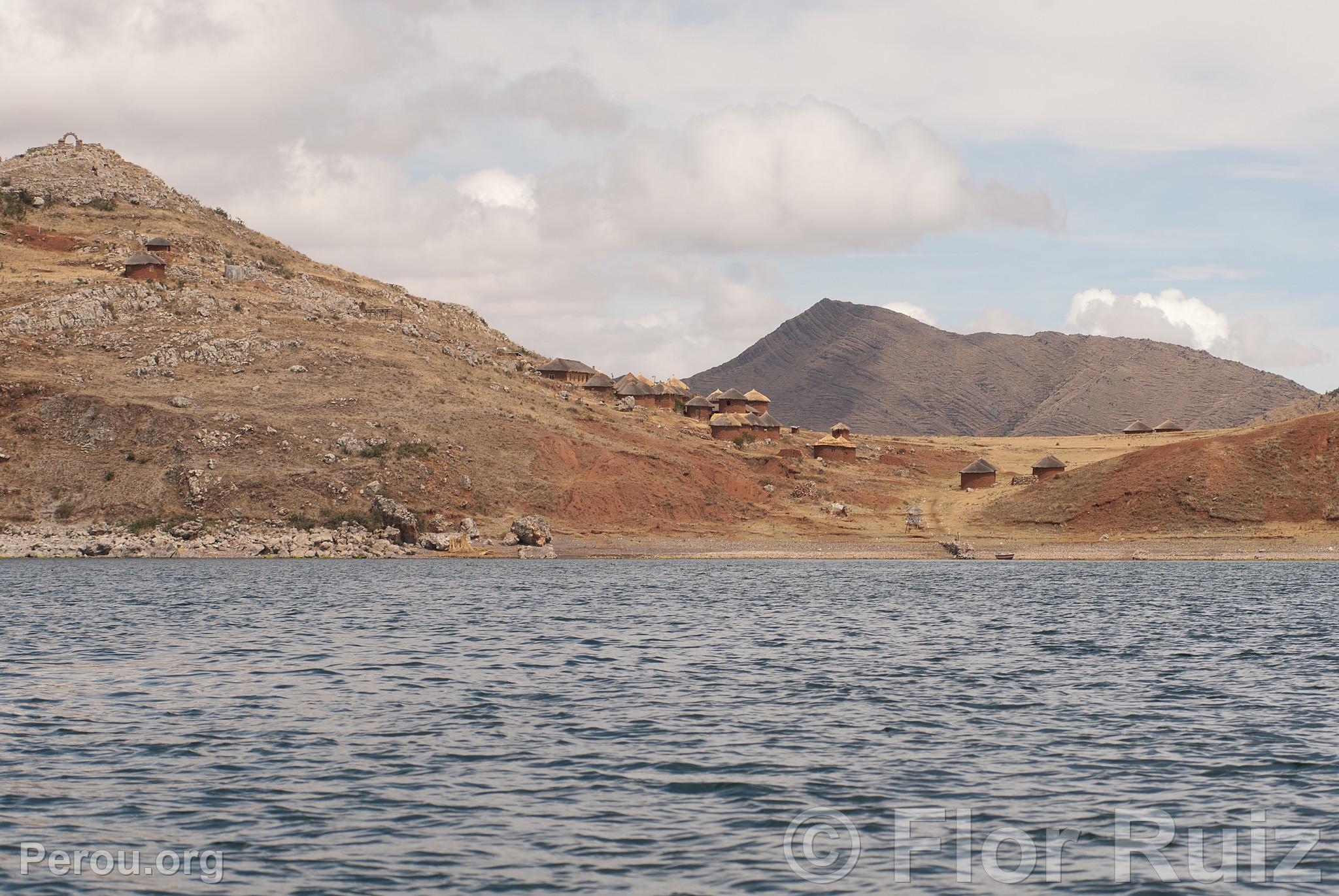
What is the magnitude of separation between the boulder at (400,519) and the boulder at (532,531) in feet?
26.4

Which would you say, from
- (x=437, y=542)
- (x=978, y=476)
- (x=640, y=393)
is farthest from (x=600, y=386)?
(x=437, y=542)

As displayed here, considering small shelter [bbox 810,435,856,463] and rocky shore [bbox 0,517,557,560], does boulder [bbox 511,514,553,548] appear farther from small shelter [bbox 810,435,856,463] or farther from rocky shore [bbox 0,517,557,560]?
small shelter [bbox 810,435,856,463]

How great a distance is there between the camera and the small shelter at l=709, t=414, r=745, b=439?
14950cm

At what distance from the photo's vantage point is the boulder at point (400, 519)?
9738cm

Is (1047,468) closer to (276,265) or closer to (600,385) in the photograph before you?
(600,385)

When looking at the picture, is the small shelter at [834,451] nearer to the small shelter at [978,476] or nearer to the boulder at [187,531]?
the small shelter at [978,476]

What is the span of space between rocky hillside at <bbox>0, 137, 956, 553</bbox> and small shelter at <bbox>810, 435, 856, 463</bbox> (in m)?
6.91

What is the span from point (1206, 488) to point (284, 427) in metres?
80.4

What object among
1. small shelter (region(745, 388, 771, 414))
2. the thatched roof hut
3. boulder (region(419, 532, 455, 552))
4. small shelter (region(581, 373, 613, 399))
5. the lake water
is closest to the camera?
the lake water

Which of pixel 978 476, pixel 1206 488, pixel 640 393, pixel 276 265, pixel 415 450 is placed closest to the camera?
pixel 1206 488

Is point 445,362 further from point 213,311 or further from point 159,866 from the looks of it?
point 159,866

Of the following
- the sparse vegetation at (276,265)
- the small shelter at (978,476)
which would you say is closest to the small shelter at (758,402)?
the small shelter at (978,476)

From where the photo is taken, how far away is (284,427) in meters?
107

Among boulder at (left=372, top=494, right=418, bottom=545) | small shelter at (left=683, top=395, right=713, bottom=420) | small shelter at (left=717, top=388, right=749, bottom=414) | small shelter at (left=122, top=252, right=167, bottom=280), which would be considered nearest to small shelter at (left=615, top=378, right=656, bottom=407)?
small shelter at (left=683, top=395, right=713, bottom=420)
